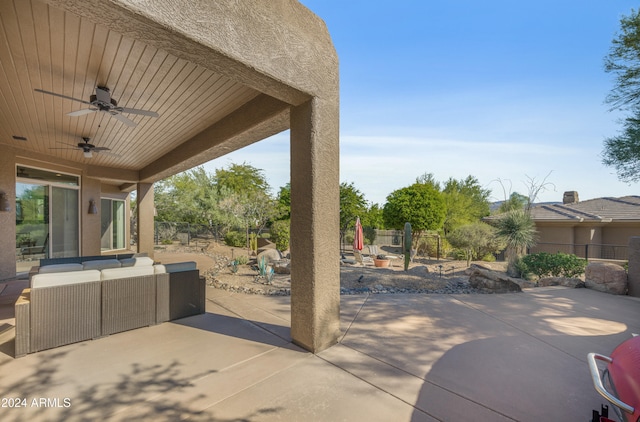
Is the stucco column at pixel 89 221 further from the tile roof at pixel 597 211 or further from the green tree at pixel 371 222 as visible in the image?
the tile roof at pixel 597 211

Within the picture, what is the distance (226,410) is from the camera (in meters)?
2.04

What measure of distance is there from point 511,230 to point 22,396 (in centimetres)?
1103

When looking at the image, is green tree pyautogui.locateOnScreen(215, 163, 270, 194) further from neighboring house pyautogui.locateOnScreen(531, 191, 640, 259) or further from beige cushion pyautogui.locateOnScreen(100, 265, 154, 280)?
neighboring house pyautogui.locateOnScreen(531, 191, 640, 259)

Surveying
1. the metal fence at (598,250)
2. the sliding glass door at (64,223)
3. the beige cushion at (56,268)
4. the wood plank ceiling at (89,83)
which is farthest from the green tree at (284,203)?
the metal fence at (598,250)

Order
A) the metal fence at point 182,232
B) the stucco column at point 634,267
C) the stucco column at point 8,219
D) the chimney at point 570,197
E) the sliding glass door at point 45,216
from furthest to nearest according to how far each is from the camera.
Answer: the chimney at point 570,197 < the metal fence at point 182,232 < the sliding glass door at point 45,216 < the stucco column at point 8,219 < the stucco column at point 634,267

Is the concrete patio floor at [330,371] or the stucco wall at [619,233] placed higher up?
the stucco wall at [619,233]

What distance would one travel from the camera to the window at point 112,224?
441 inches

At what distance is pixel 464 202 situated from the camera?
21672 mm

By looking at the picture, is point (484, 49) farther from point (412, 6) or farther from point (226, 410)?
point (226, 410)

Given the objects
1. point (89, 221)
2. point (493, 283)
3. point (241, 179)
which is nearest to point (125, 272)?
point (493, 283)

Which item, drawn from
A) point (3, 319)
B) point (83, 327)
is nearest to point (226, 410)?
point (83, 327)

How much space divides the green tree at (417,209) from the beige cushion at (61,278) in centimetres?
1380

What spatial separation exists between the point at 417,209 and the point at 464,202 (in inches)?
367

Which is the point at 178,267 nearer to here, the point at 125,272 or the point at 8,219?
the point at 125,272
